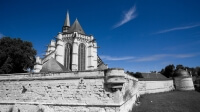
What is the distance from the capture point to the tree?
18.4 meters

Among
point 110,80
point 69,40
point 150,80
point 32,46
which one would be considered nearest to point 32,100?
point 110,80

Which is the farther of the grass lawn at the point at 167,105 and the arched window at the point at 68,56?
the arched window at the point at 68,56

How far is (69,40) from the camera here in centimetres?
2791

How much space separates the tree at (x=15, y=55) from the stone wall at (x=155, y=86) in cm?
2141

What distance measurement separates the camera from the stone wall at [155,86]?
85.1ft

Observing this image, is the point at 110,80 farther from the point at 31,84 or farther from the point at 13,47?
the point at 13,47

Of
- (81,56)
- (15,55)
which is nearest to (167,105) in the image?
(81,56)

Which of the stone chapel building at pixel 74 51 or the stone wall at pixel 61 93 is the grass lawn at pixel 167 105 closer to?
the stone wall at pixel 61 93

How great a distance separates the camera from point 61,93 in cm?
1172

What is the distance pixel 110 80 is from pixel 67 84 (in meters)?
4.27

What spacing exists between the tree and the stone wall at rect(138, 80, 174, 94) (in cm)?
2141

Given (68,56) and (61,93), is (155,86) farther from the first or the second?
(61,93)

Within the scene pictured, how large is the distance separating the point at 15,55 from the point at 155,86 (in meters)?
29.6

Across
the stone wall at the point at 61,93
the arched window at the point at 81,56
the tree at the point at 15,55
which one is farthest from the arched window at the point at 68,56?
the stone wall at the point at 61,93
